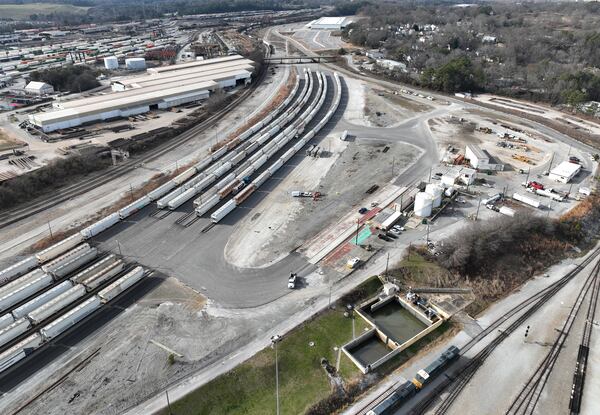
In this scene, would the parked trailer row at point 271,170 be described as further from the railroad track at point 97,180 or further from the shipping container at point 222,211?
the railroad track at point 97,180

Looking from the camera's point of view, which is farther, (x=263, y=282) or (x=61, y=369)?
(x=263, y=282)

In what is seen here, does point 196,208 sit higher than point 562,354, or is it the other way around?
point 196,208

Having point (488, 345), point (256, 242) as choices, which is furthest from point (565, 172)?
point (256, 242)

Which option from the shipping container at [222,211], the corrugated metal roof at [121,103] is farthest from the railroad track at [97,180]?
the shipping container at [222,211]

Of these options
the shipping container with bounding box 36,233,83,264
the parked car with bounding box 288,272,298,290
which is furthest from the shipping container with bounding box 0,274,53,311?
the parked car with bounding box 288,272,298,290

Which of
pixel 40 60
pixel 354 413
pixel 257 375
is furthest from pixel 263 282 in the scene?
pixel 40 60

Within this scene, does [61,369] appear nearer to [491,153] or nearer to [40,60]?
[491,153]

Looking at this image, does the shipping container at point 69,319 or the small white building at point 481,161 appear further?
the small white building at point 481,161
